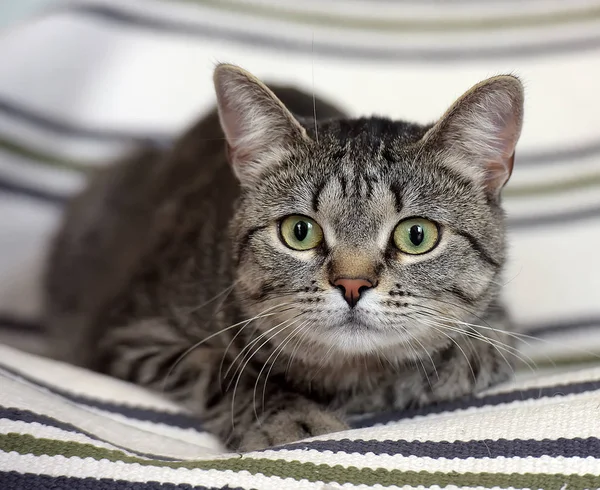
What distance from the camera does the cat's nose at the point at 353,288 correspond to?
41.7 inches

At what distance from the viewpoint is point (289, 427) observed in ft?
3.84

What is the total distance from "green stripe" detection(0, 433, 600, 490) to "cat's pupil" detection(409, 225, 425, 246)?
1.06ft

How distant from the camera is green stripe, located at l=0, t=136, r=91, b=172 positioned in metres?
2.12

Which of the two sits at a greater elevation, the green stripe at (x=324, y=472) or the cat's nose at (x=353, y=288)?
the cat's nose at (x=353, y=288)

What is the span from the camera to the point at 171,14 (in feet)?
7.62

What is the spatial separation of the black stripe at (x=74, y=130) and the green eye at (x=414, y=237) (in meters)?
1.29

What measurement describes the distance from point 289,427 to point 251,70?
4.46 ft

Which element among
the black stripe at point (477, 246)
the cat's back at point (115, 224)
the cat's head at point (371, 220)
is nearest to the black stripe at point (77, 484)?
the cat's head at point (371, 220)

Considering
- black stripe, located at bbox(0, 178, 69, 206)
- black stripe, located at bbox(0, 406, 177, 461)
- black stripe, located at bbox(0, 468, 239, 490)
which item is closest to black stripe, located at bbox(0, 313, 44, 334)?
black stripe, located at bbox(0, 178, 69, 206)

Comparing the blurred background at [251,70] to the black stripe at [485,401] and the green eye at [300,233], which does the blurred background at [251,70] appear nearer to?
the black stripe at [485,401]

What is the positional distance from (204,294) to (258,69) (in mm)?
1029

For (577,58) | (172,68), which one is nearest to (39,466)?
(172,68)

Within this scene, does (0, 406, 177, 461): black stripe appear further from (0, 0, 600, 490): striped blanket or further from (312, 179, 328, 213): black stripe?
(312, 179, 328, 213): black stripe

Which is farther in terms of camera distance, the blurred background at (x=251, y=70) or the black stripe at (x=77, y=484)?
the blurred background at (x=251, y=70)
